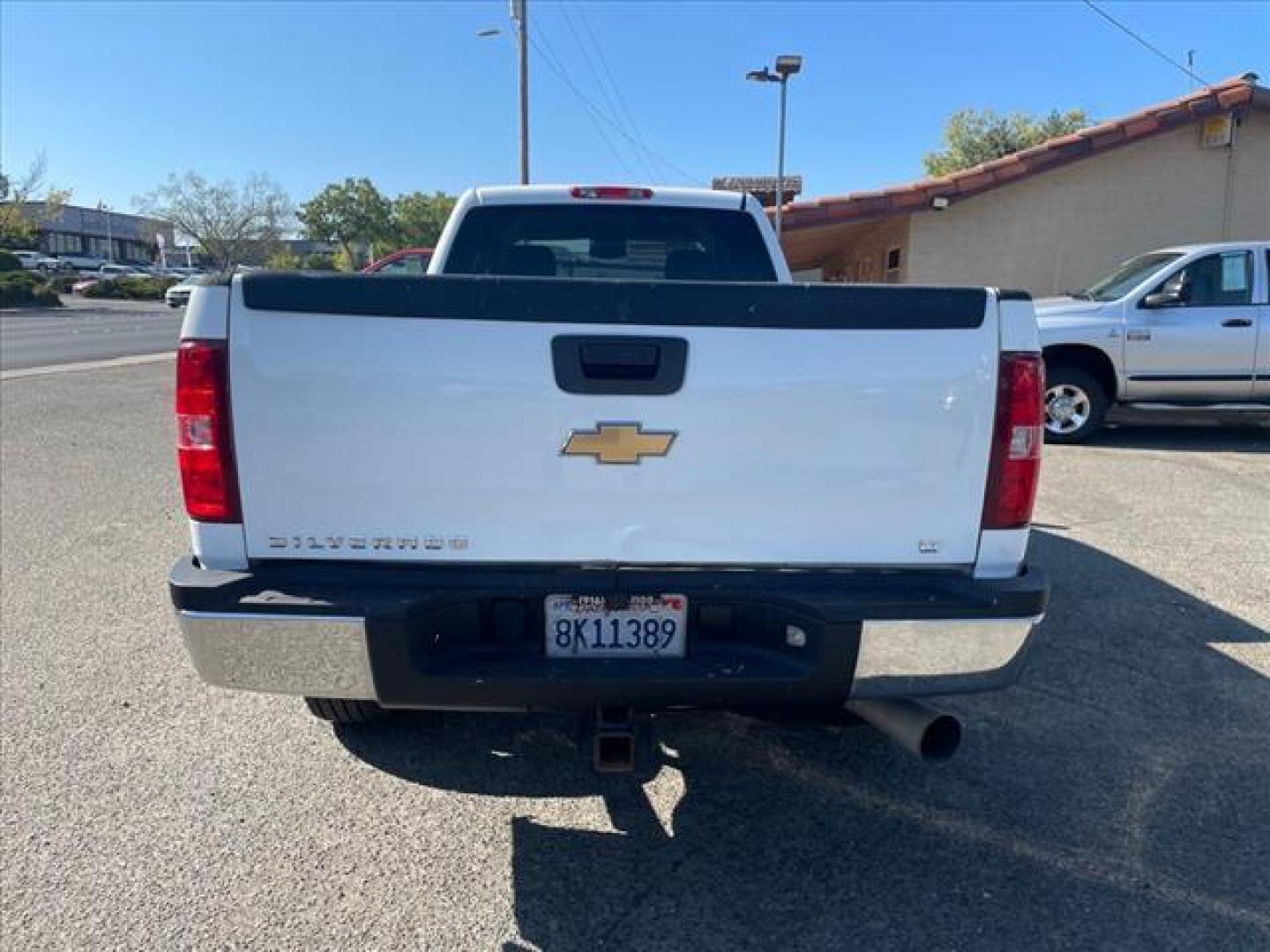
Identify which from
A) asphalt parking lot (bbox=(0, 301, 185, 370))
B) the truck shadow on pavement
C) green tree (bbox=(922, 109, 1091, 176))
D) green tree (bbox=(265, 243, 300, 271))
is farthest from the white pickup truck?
green tree (bbox=(265, 243, 300, 271))

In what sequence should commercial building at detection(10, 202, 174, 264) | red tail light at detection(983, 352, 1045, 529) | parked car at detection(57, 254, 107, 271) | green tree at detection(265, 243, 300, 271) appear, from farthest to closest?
commercial building at detection(10, 202, 174, 264) < parked car at detection(57, 254, 107, 271) < green tree at detection(265, 243, 300, 271) < red tail light at detection(983, 352, 1045, 529)

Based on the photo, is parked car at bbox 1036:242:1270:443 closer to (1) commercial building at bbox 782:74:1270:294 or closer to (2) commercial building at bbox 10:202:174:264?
(1) commercial building at bbox 782:74:1270:294

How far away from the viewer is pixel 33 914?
2475 mm

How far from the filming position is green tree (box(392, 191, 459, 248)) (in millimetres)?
92250

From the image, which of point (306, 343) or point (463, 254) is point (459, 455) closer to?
point (306, 343)

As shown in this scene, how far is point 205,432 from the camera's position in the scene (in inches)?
91.5

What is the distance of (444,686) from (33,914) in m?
1.29

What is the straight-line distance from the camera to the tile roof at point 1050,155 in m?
12.8

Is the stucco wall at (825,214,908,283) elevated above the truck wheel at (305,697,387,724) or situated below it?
above

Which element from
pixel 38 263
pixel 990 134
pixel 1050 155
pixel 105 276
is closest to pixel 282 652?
pixel 1050 155

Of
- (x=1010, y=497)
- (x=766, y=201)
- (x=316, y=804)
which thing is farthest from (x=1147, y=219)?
(x=316, y=804)

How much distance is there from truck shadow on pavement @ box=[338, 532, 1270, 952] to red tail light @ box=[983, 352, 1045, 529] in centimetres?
107

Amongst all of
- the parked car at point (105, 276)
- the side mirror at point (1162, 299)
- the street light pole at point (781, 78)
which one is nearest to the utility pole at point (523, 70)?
the street light pole at point (781, 78)

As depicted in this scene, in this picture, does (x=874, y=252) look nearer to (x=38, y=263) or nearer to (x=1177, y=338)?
(x=1177, y=338)
